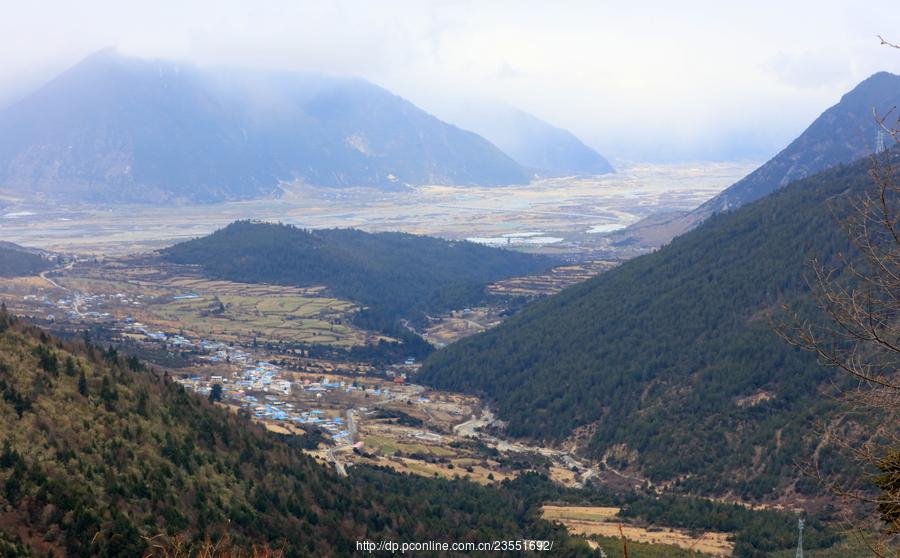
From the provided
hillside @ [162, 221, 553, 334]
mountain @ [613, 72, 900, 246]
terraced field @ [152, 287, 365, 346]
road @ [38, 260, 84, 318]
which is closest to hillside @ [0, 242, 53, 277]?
road @ [38, 260, 84, 318]

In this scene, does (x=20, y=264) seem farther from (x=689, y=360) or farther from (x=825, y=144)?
(x=825, y=144)

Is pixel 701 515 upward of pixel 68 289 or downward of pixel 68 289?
downward

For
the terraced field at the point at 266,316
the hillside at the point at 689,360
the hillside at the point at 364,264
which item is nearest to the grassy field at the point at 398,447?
the hillside at the point at 689,360

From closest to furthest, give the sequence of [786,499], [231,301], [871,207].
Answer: [871,207] → [786,499] → [231,301]

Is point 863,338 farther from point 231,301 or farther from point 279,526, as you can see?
point 231,301

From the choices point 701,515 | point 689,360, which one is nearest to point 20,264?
point 689,360

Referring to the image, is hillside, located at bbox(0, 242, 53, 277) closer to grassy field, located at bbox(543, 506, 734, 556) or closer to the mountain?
grassy field, located at bbox(543, 506, 734, 556)

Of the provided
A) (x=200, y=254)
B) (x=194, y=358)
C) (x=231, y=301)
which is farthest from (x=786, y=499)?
(x=200, y=254)
